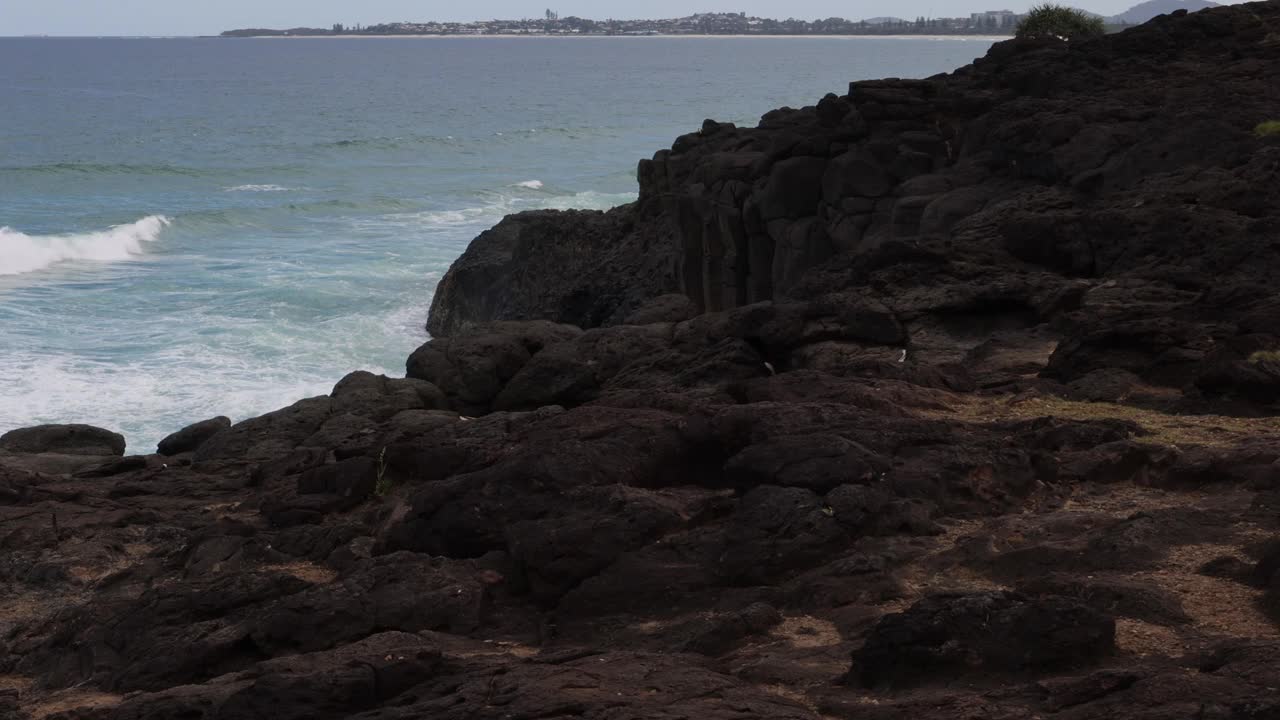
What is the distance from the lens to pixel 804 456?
10867 mm

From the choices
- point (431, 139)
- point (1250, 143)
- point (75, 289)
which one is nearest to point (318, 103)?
point (431, 139)

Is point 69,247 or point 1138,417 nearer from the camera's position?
point 1138,417

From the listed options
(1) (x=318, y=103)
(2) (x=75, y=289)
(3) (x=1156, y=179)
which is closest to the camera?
(3) (x=1156, y=179)

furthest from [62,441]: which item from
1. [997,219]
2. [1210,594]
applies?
[1210,594]

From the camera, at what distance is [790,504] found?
33.6 feet

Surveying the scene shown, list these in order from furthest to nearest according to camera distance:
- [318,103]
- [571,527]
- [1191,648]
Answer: [318,103], [571,527], [1191,648]

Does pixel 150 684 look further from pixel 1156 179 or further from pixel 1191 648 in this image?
pixel 1156 179

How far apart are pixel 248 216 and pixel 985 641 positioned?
54.7 m

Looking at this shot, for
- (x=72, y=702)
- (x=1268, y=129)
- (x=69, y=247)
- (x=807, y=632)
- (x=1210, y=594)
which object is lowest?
(x=69, y=247)

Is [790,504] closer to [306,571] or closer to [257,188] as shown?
[306,571]

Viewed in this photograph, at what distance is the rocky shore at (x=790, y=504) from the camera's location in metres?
7.72

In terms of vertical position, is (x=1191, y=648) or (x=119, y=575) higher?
(x=1191, y=648)

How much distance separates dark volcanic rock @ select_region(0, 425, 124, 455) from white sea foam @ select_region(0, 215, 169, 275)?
28.2 meters

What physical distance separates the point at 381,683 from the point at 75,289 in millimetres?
37308
